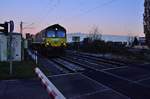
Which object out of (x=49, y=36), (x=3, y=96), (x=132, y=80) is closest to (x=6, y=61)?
(x=49, y=36)

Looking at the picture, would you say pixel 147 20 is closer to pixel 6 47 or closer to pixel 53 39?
pixel 53 39

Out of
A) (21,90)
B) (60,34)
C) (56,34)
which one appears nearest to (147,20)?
(60,34)

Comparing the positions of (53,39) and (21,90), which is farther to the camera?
(53,39)

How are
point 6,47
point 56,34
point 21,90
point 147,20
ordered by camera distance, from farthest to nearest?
point 147,20
point 56,34
point 6,47
point 21,90

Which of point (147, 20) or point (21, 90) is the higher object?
point (147, 20)

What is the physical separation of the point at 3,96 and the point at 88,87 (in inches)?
160

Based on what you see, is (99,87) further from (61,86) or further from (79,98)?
(79,98)

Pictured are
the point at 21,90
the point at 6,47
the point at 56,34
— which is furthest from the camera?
the point at 56,34

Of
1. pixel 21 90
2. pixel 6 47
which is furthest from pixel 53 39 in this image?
pixel 21 90

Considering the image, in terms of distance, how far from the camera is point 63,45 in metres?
39.8

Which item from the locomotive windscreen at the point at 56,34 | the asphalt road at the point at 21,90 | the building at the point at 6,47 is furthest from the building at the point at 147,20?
the asphalt road at the point at 21,90

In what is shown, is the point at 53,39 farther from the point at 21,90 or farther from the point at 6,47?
the point at 21,90

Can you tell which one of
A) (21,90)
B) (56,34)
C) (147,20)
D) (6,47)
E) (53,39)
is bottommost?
(21,90)

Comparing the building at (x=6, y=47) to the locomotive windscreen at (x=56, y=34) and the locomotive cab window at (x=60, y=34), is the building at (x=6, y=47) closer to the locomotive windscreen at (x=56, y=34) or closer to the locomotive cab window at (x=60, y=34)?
the locomotive windscreen at (x=56, y=34)
